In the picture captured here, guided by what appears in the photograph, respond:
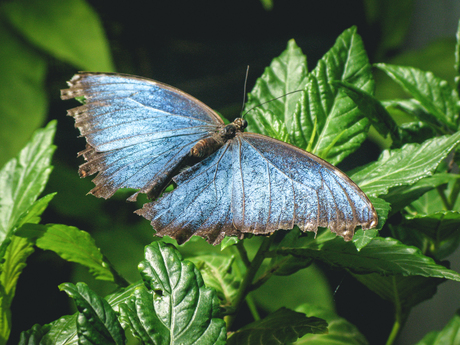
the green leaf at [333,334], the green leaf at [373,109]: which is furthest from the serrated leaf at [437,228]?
the green leaf at [333,334]

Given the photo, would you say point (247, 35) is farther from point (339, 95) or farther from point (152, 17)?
point (339, 95)

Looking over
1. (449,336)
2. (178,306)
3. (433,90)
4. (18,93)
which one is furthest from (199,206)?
(18,93)

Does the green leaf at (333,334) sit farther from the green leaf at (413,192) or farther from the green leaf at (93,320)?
the green leaf at (93,320)

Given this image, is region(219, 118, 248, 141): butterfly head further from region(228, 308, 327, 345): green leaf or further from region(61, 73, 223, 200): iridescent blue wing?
region(228, 308, 327, 345): green leaf

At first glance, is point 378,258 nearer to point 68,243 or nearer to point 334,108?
point 334,108

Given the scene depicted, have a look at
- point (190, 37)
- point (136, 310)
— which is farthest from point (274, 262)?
point (190, 37)

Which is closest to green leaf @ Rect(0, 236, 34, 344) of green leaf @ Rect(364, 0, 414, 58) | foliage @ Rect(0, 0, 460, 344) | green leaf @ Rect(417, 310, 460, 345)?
foliage @ Rect(0, 0, 460, 344)

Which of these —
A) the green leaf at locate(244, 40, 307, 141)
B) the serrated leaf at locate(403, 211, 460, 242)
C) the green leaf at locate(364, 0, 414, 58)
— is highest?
the green leaf at locate(364, 0, 414, 58)
